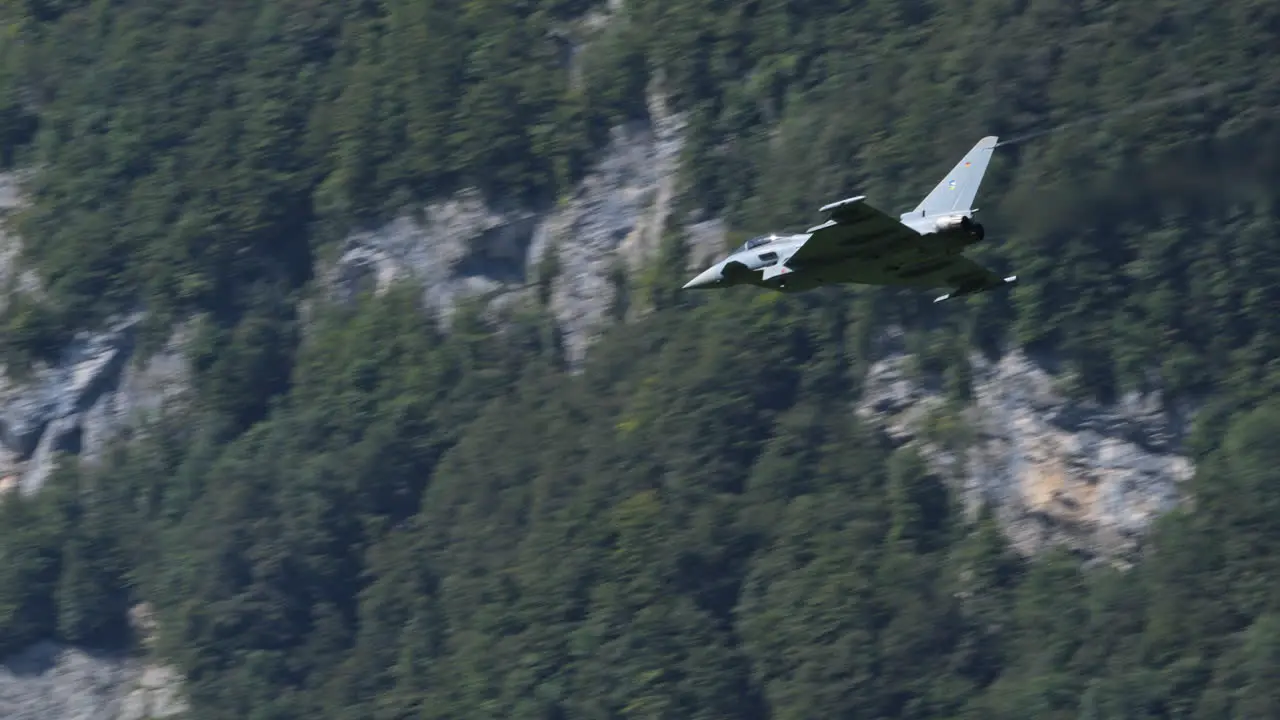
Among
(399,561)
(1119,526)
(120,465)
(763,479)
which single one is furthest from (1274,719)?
(120,465)

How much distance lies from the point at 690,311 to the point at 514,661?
19862mm

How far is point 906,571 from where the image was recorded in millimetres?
96500

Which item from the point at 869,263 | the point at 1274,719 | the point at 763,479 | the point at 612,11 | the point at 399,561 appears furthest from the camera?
the point at 612,11

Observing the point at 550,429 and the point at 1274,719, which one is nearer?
the point at 1274,719

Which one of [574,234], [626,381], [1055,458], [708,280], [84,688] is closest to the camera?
[708,280]

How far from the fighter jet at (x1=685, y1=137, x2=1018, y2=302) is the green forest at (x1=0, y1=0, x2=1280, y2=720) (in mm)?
33872

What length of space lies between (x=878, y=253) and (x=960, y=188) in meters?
4.35

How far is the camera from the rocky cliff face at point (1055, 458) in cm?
9356

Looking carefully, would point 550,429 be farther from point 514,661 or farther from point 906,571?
point 906,571

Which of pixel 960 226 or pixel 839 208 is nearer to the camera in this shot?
pixel 839 208

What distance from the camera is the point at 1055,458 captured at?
94.7m

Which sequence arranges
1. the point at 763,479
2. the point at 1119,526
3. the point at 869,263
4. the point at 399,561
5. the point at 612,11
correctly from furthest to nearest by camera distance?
the point at 612,11, the point at 399,561, the point at 763,479, the point at 1119,526, the point at 869,263

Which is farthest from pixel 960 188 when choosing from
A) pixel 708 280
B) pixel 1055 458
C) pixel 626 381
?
pixel 626 381

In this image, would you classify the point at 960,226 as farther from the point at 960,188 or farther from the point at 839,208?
the point at 839,208
